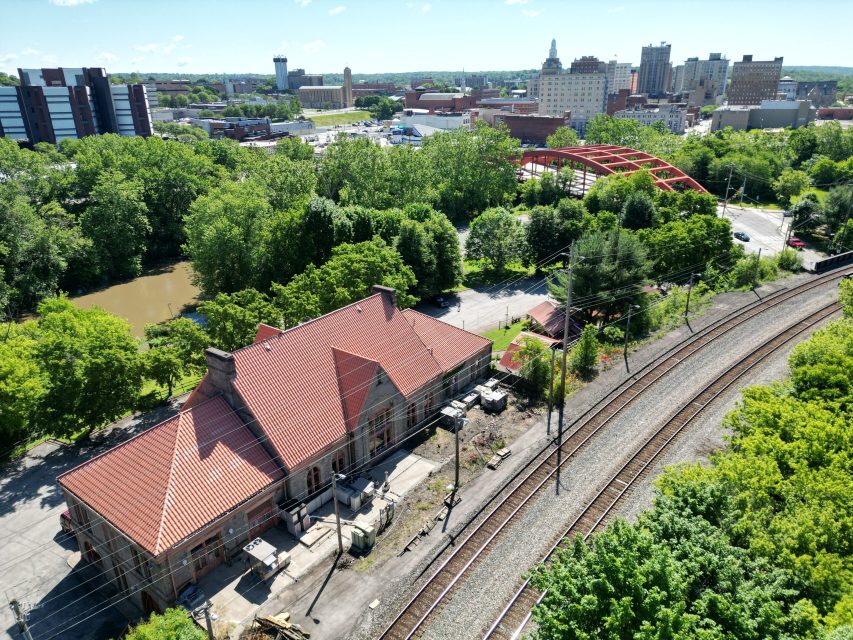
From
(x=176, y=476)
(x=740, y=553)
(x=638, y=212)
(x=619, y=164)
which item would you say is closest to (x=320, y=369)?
(x=176, y=476)

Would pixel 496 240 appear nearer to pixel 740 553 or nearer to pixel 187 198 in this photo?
pixel 187 198

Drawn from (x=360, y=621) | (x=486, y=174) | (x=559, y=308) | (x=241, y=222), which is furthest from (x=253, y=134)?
(x=360, y=621)

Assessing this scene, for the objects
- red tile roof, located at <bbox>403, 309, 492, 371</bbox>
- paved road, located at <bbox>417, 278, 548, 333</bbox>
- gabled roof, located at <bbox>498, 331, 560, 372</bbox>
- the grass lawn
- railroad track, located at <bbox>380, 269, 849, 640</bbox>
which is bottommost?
paved road, located at <bbox>417, 278, 548, 333</bbox>

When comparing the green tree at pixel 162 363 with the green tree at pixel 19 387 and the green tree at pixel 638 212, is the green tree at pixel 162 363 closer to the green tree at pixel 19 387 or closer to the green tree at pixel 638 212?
the green tree at pixel 19 387

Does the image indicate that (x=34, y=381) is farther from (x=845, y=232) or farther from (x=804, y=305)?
(x=845, y=232)

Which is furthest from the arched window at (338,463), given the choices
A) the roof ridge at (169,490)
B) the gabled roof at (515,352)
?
the gabled roof at (515,352)

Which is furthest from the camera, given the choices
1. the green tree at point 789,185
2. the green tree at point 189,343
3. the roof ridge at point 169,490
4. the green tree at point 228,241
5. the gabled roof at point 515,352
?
the green tree at point 789,185

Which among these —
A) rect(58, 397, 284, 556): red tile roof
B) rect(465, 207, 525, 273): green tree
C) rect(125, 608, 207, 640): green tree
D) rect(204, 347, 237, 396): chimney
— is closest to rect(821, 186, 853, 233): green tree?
rect(465, 207, 525, 273): green tree

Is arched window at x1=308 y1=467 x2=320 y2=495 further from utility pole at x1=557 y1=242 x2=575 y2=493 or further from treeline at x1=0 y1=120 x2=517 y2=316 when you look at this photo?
treeline at x1=0 y1=120 x2=517 y2=316
